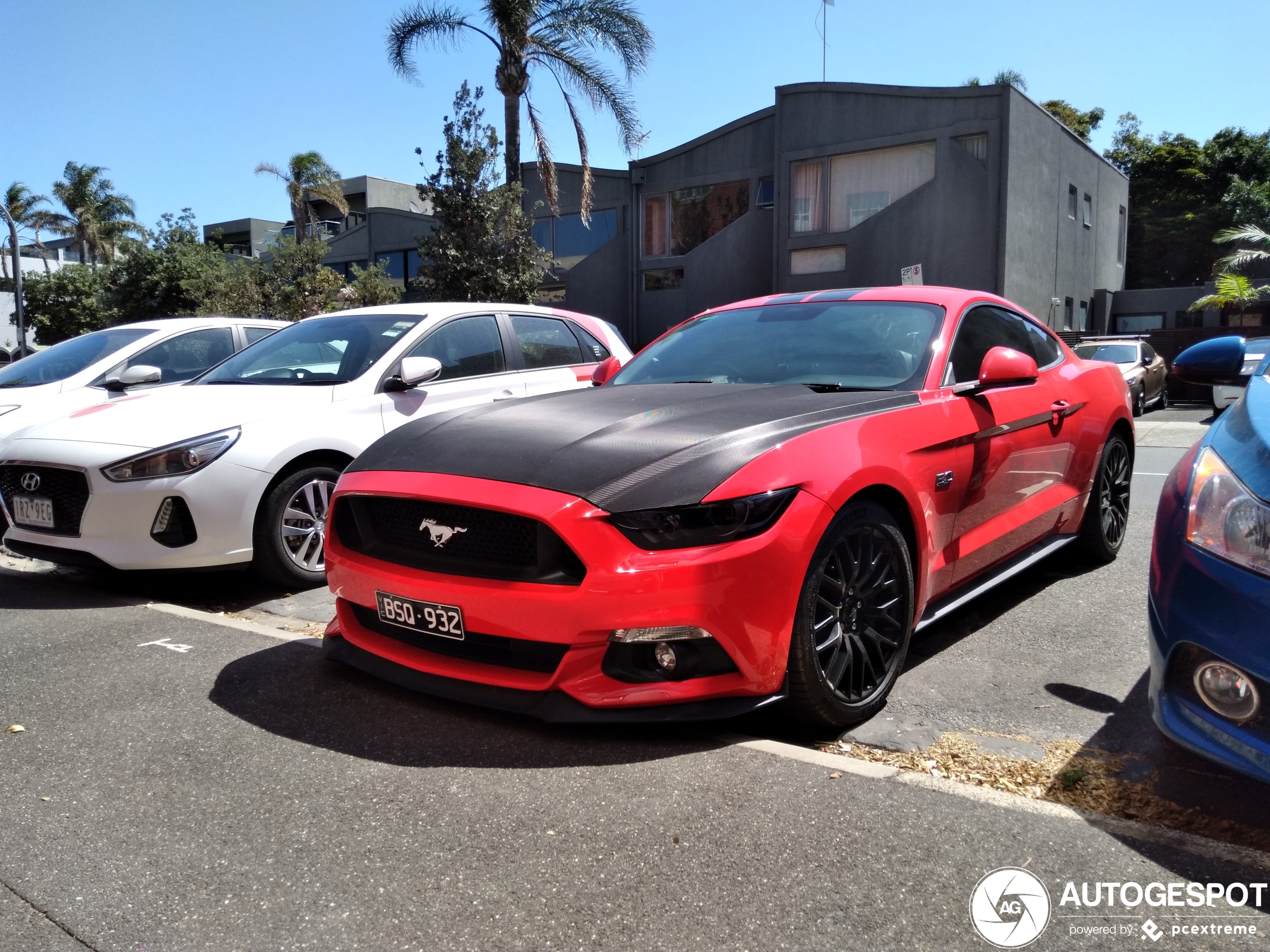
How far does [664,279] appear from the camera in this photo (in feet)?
92.8

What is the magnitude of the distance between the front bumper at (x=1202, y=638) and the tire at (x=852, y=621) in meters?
0.88

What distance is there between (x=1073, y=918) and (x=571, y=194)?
29.2m

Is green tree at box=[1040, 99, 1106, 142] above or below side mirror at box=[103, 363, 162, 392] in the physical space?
above

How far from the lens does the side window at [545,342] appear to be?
6.68m

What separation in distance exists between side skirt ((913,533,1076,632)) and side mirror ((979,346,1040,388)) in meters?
0.83

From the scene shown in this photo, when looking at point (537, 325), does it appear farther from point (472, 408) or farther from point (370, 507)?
point (370, 507)

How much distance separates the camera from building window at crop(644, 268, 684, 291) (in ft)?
91.6

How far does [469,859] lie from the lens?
8.16ft

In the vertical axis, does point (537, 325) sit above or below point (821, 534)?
above

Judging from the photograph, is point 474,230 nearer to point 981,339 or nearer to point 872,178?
point 872,178

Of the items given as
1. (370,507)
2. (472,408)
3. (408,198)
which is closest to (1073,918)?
(370,507)

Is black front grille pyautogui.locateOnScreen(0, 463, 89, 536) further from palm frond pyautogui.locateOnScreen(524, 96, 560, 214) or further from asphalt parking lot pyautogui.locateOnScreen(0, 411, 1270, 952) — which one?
palm frond pyautogui.locateOnScreen(524, 96, 560, 214)

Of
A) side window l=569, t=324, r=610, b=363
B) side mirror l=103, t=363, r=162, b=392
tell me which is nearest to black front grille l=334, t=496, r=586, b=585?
side window l=569, t=324, r=610, b=363

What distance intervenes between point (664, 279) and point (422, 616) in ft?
84.5
